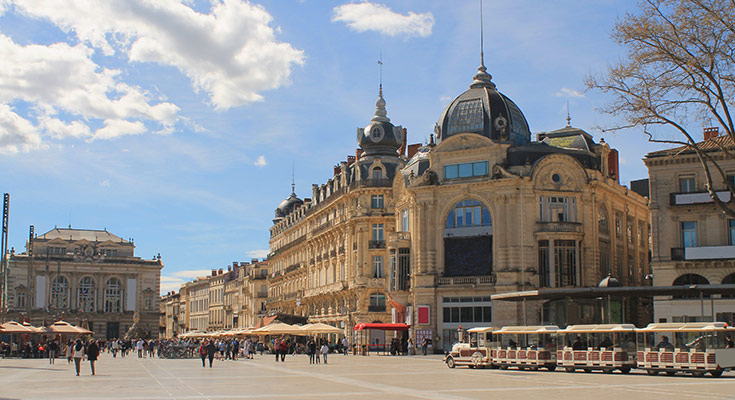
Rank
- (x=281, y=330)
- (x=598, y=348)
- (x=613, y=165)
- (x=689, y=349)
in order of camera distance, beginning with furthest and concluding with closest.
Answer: (x=613, y=165) < (x=281, y=330) < (x=598, y=348) < (x=689, y=349)

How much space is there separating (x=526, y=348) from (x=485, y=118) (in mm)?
25902

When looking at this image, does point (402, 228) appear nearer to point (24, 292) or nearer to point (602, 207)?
point (602, 207)

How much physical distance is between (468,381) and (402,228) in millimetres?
35711

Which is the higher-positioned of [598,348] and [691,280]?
[691,280]

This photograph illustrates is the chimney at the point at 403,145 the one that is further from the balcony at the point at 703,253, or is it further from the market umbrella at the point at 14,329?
the market umbrella at the point at 14,329

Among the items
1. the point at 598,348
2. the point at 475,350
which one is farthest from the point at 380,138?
the point at 598,348

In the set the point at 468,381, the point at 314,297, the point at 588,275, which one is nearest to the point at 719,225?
the point at 588,275

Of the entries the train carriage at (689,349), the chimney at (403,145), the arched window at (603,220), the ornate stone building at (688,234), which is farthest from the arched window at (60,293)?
the train carriage at (689,349)

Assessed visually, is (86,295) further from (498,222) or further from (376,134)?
(498,222)

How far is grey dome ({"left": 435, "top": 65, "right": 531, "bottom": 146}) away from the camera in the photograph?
5959 cm

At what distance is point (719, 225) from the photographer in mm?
48594

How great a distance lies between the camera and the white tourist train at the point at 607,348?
3084 centimetres

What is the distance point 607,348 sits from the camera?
111ft

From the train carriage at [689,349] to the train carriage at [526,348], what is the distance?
4.20 meters
